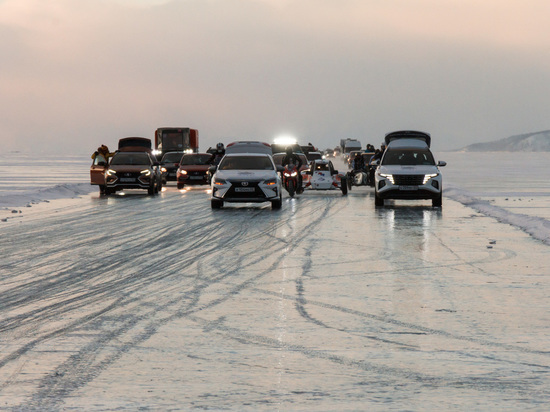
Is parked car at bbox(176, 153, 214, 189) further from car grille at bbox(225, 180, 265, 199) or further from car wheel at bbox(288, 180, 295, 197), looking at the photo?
car grille at bbox(225, 180, 265, 199)

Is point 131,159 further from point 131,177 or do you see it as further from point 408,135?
point 408,135

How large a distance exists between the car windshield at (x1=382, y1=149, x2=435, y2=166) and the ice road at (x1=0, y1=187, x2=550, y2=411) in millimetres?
10279

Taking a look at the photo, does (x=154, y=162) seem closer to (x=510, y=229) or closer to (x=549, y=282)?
(x=510, y=229)

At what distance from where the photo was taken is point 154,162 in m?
34.9

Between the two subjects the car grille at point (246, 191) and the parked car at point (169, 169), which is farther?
the parked car at point (169, 169)

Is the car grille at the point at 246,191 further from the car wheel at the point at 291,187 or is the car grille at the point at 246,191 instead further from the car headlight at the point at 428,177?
the car wheel at the point at 291,187

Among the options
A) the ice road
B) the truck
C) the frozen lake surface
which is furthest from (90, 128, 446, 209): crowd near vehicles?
the ice road

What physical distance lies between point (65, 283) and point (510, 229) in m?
10.5

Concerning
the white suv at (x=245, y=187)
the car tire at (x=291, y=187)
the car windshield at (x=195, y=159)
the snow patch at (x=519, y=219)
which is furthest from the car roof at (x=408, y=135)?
the white suv at (x=245, y=187)

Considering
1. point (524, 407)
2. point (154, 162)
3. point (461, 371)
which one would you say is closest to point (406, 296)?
point (461, 371)

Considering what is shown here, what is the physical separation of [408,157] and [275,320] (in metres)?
20.0

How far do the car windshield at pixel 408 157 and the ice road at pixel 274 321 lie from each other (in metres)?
10.3

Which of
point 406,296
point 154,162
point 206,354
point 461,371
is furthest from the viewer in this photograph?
point 154,162

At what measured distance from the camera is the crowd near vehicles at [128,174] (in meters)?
33.0
